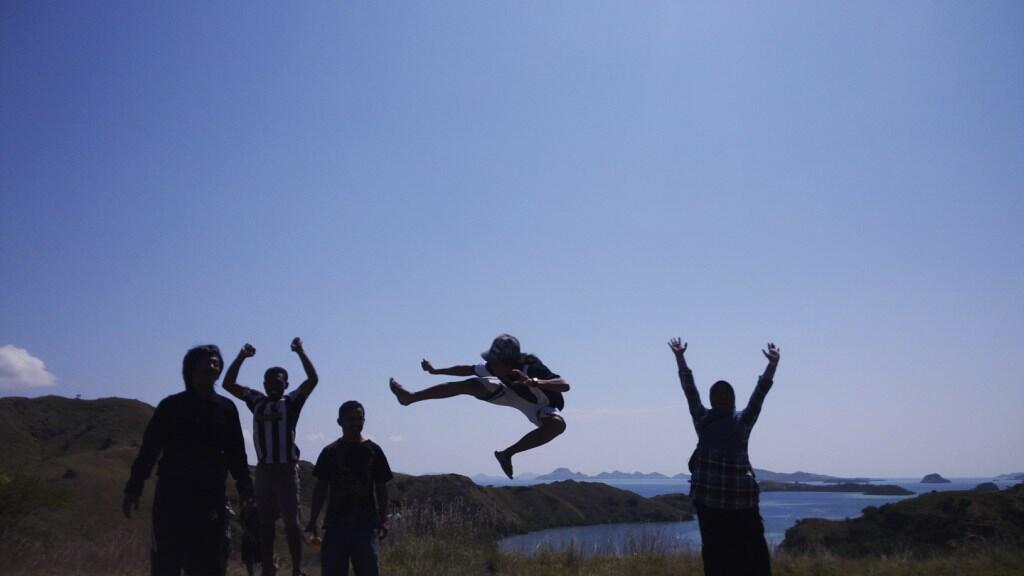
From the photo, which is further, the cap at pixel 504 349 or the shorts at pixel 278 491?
the shorts at pixel 278 491

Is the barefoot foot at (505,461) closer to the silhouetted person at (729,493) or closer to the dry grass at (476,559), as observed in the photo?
the silhouetted person at (729,493)

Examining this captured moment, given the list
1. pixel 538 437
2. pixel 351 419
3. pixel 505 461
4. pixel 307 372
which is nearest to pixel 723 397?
pixel 538 437

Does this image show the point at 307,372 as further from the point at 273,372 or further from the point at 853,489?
the point at 853,489

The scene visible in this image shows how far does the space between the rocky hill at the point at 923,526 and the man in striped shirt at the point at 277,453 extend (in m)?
8.57

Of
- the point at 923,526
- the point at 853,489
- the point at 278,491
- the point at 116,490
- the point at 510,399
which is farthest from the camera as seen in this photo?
the point at 853,489

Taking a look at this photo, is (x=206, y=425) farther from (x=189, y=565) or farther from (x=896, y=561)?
(x=896, y=561)

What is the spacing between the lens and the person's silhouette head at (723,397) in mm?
6727

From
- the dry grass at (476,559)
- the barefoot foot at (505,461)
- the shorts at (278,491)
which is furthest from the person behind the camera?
the dry grass at (476,559)

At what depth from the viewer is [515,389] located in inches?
250

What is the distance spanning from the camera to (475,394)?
6.56 metres

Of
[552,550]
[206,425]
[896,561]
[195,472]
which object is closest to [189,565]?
[195,472]

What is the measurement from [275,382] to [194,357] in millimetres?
2253

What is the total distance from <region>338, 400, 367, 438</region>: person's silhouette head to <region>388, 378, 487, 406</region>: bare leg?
0.67m

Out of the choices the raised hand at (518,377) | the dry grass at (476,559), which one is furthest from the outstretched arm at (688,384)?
the dry grass at (476,559)
